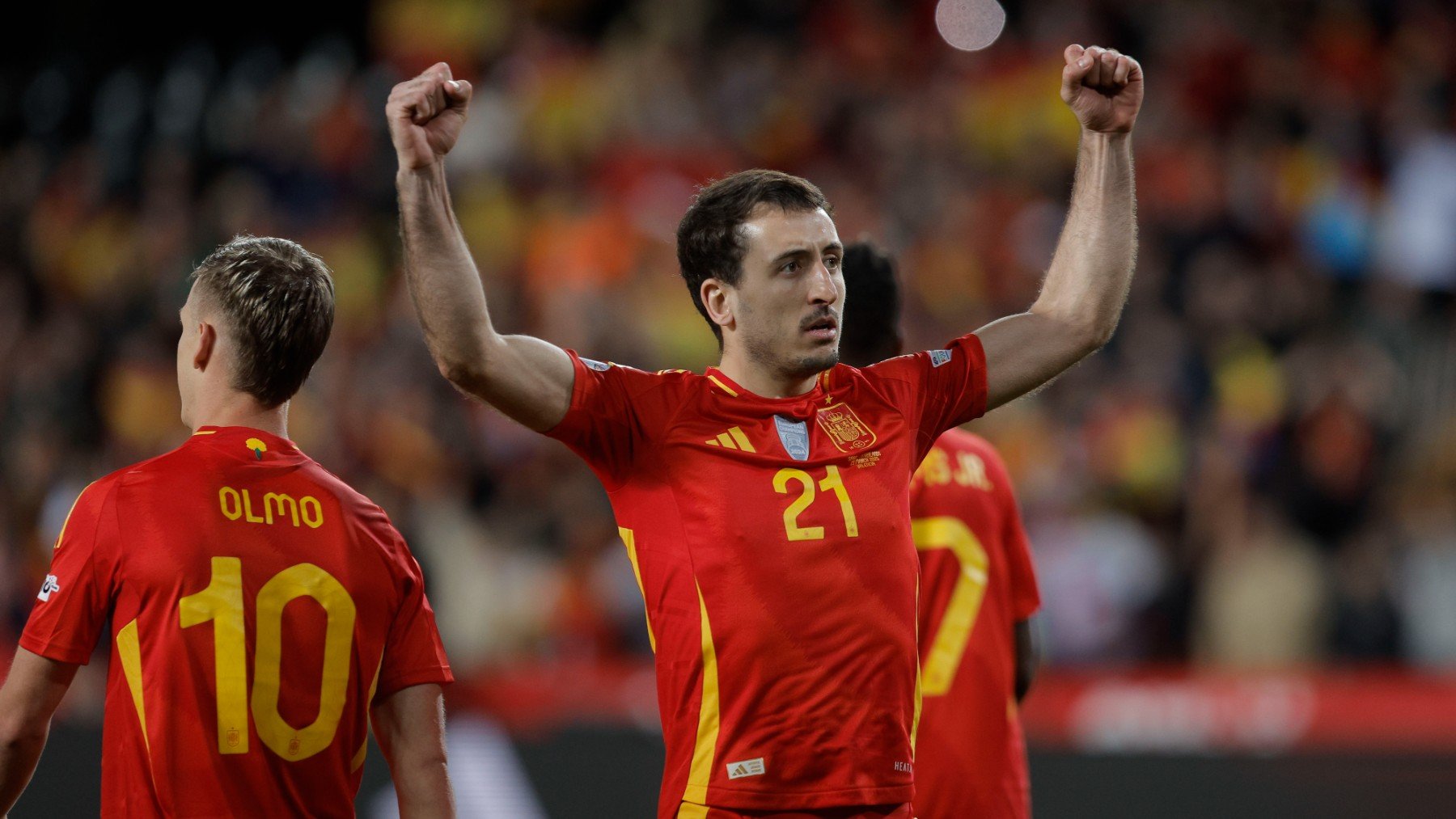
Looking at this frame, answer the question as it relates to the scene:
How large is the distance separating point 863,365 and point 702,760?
1527mm

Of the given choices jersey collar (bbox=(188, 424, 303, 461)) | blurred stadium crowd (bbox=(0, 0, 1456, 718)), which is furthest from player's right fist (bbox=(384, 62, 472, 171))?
blurred stadium crowd (bbox=(0, 0, 1456, 718))

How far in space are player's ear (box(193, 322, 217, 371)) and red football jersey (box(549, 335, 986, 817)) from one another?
0.76 metres

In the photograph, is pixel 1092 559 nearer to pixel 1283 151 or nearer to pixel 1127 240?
pixel 1283 151

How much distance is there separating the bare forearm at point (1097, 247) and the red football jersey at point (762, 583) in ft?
2.23

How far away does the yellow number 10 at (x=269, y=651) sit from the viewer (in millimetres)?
3377

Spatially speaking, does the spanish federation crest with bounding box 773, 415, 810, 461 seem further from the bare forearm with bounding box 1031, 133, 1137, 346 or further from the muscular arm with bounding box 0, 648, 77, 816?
the muscular arm with bounding box 0, 648, 77, 816

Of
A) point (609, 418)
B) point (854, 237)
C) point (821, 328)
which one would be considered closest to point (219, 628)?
point (609, 418)

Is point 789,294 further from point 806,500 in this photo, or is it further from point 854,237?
point 854,237

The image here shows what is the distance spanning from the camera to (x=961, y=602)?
15.3 ft

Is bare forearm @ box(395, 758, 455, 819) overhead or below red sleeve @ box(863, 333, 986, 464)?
below

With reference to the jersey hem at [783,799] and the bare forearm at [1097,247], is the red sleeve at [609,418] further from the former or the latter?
the bare forearm at [1097,247]

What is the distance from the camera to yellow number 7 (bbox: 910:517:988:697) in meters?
4.61

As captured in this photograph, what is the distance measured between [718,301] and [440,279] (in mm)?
762

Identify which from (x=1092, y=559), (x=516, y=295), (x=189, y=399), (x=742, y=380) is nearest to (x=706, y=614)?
(x=742, y=380)
